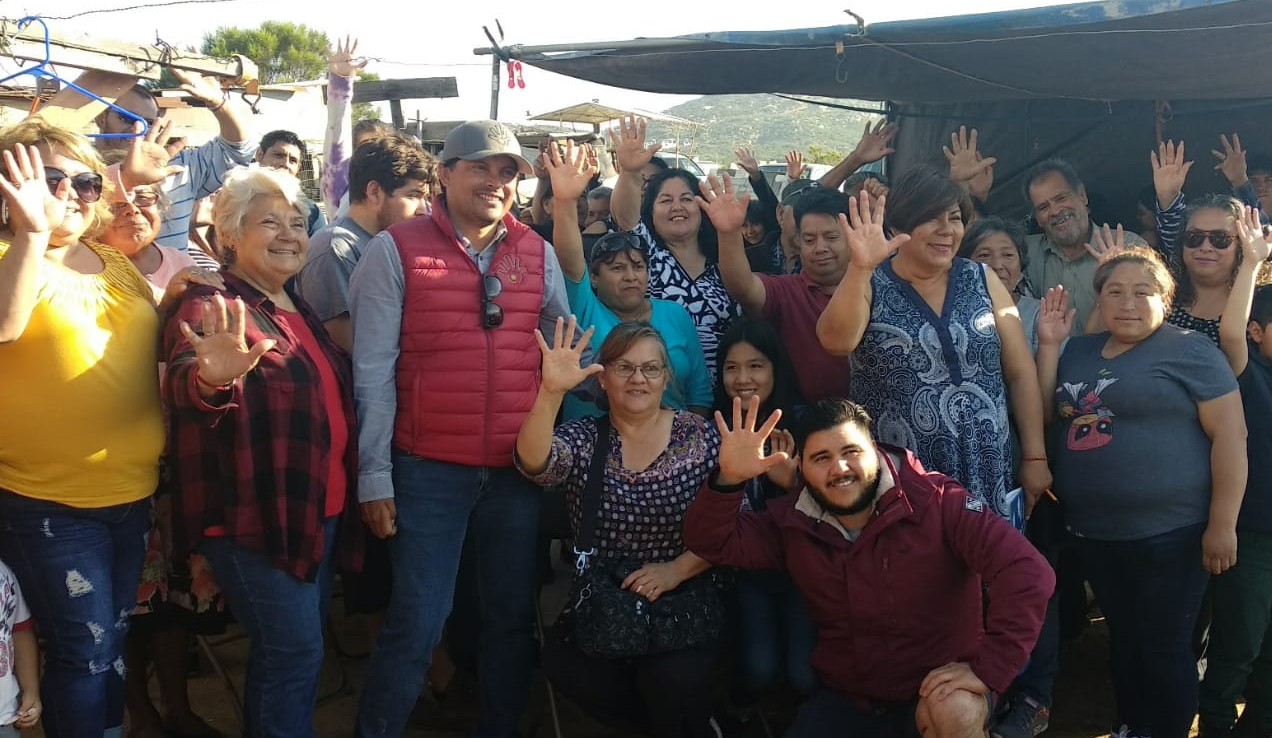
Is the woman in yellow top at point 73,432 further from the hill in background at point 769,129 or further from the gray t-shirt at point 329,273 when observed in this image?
the hill in background at point 769,129

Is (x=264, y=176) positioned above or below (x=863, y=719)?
above

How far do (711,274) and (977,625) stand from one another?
1.83 metres

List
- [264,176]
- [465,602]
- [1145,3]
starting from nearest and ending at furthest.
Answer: [264,176], [465,602], [1145,3]

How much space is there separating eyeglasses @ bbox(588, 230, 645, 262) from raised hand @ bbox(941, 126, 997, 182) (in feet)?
6.91

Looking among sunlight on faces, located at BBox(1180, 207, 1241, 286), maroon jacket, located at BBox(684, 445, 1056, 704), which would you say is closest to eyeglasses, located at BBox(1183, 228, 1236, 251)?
sunlight on faces, located at BBox(1180, 207, 1241, 286)

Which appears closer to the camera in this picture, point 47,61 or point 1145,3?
point 47,61

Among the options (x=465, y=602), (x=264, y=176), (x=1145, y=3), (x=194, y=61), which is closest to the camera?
(x=264, y=176)

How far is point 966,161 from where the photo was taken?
4.94 m

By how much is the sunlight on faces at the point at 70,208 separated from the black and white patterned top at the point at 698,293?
2.03 metres

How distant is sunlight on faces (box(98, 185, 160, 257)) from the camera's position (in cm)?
308

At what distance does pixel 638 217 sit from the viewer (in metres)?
3.97

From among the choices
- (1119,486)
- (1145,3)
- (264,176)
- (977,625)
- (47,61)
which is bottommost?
(977,625)

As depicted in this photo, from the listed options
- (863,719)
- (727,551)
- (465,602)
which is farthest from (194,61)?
(863,719)

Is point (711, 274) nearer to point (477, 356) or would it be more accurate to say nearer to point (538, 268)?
point (538, 268)
